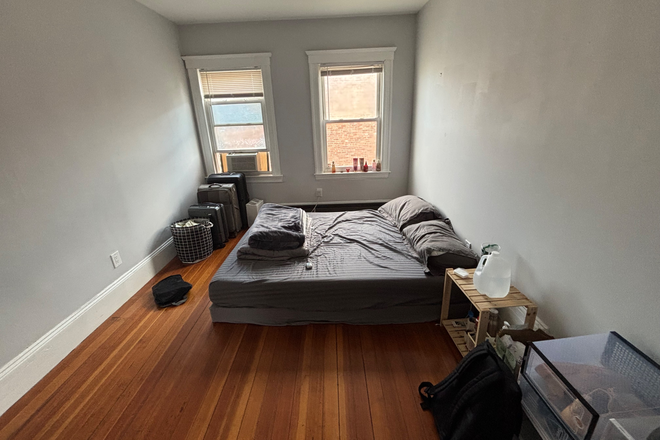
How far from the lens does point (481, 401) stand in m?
1.15

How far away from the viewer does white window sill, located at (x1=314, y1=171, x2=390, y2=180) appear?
3.81 m

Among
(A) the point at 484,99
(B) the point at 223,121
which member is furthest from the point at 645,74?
(B) the point at 223,121

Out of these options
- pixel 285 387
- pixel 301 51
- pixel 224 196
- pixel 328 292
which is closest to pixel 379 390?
pixel 285 387

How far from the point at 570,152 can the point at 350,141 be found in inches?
107

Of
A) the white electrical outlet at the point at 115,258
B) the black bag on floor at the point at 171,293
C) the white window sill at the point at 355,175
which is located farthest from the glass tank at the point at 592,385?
the white window sill at the point at 355,175

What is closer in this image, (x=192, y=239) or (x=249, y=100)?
(x=192, y=239)

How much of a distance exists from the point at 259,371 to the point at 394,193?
2899 mm

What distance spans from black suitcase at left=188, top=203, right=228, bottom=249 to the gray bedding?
1151 millimetres

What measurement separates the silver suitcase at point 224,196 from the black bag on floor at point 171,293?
44.0 inches

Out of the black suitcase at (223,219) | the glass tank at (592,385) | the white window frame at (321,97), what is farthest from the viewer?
the white window frame at (321,97)

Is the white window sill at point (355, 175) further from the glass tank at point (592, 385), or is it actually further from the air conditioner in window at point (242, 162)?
the glass tank at point (592, 385)

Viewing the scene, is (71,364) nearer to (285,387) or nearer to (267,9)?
(285,387)

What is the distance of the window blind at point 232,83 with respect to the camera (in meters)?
3.46

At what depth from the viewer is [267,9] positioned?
9.51ft
